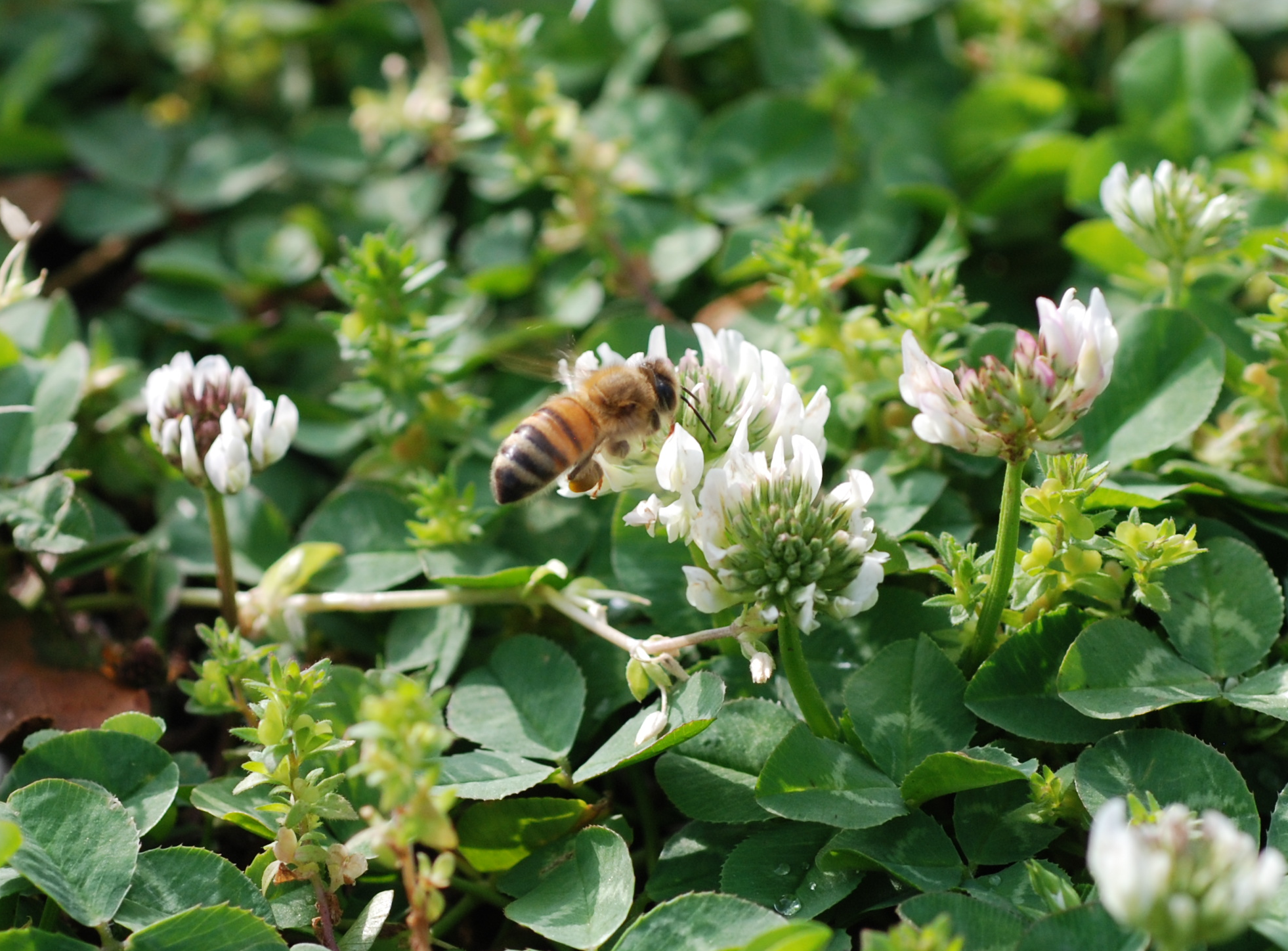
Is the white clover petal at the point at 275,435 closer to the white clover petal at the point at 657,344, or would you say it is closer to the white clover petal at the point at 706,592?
the white clover petal at the point at 657,344

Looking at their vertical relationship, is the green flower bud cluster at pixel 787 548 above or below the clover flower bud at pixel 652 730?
above

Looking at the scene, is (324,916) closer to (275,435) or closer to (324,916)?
(324,916)

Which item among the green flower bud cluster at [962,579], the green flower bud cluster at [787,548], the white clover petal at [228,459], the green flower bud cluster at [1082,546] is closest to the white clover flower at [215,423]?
the white clover petal at [228,459]

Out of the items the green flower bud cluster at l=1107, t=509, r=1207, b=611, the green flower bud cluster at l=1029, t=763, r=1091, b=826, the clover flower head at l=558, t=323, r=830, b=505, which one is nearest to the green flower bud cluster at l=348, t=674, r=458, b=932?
the clover flower head at l=558, t=323, r=830, b=505

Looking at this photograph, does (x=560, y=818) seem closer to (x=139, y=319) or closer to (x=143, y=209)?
(x=139, y=319)

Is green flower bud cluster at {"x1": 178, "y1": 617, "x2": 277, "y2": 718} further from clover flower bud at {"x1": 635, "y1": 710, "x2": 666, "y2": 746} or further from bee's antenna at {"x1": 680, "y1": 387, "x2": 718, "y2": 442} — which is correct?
bee's antenna at {"x1": 680, "y1": 387, "x2": 718, "y2": 442}

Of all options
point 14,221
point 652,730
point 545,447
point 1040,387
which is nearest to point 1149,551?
point 1040,387

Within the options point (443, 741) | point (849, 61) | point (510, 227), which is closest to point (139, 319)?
point (510, 227)
